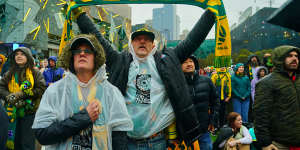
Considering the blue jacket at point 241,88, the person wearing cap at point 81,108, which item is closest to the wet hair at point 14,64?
the person wearing cap at point 81,108

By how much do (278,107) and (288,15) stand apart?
3.55ft

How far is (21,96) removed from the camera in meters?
3.86

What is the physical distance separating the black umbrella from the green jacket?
30cm

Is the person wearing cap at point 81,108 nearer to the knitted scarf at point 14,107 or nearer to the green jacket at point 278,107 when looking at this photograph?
the green jacket at point 278,107

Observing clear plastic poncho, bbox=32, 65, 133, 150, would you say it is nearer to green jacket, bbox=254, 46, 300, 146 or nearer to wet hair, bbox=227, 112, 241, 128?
green jacket, bbox=254, 46, 300, 146

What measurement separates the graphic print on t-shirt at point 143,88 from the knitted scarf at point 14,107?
2.50 metres

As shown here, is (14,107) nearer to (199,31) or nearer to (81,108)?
(81,108)

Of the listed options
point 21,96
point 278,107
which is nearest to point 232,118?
point 278,107

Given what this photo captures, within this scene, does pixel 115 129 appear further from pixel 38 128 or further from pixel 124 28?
pixel 124 28

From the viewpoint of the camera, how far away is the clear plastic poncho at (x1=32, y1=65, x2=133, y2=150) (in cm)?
170

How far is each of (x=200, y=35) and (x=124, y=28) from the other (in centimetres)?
1045

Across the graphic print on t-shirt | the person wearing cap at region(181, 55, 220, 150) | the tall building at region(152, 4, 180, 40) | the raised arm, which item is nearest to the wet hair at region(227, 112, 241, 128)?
the person wearing cap at region(181, 55, 220, 150)

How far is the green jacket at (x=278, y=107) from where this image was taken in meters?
2.64

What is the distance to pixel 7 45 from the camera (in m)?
14.5
